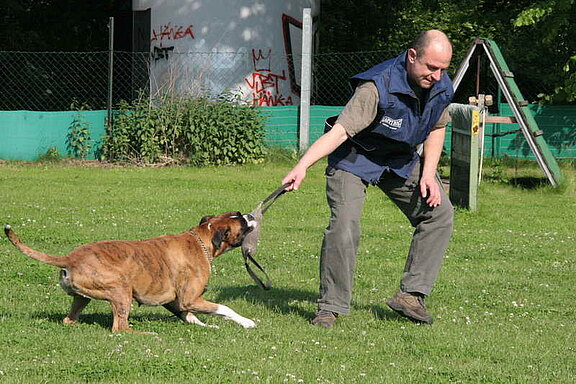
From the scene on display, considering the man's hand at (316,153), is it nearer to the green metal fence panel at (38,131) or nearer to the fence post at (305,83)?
the fence post at (305,83)

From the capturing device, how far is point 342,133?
21.4 ft

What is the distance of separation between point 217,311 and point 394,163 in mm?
1683

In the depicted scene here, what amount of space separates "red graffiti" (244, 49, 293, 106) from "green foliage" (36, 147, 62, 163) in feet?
15.0

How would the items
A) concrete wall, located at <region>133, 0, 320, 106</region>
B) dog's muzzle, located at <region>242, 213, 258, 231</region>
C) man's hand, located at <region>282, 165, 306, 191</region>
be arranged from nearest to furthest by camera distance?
man's hand, located at <region>282, 165, 306, 191</region> → dog's muzzle, located at <region>242, 213, 258, 231</region> → concrete wall, located at <region>133, 0, 320, 106</region>

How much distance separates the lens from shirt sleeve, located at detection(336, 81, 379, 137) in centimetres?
650

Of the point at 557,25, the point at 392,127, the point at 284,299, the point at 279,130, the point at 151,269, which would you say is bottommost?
the point at 284,299

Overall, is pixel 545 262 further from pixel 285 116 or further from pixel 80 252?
pixel 285 116

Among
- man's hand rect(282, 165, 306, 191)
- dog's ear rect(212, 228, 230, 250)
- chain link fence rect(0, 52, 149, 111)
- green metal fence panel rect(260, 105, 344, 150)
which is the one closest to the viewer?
man's hand rect(282, 165, 306, 191)

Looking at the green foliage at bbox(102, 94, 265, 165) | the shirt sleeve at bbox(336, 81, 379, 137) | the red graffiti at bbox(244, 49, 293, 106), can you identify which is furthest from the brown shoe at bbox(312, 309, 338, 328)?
the red graffiti at bbox(244, 49, 293, 106)

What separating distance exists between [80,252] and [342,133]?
6.47ft

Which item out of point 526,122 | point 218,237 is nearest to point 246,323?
point 218,237

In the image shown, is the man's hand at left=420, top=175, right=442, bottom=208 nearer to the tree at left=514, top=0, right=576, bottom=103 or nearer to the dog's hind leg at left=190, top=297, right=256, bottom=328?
the dog's hind leg at left=190, top=297, right=256, bottom=328

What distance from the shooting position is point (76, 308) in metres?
6.61

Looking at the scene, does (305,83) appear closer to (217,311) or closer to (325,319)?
(325,319)
